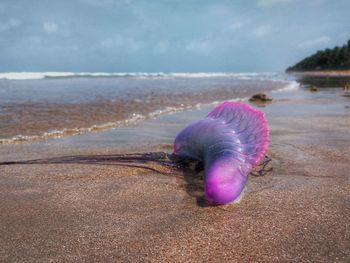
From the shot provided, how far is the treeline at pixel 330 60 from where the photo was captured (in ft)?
178

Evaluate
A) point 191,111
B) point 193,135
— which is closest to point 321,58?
Result: point 191,111

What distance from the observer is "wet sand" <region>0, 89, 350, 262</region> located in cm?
195

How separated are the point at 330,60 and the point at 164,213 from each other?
60480mm

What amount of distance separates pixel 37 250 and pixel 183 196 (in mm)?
1060

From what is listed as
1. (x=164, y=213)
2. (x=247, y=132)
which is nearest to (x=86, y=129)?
(x=247, y=132)

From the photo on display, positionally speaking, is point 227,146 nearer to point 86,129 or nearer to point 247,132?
point 247,132

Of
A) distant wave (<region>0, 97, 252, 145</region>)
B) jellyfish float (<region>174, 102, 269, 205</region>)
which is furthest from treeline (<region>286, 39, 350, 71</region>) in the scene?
jellyfish float (<region>174, 102, 269, 205</region>)

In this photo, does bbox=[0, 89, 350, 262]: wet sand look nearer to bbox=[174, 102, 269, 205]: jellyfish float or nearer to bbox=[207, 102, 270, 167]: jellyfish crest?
bbox=[174, 102, 269, 205]: jellyfish float

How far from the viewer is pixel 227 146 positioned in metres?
2.97

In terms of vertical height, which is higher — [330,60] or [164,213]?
[330,60]

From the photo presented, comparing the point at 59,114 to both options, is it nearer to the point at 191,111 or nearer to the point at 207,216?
the point at 191,111

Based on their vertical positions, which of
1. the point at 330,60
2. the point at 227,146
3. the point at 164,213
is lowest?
the point at 164,213

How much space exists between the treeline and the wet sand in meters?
53.9

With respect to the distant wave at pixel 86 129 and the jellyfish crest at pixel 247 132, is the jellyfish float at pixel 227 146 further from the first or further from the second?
the distant wave at pixel 86 129
